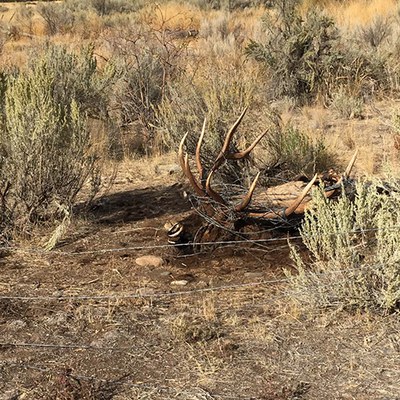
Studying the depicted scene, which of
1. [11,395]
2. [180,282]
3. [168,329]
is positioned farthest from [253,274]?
[11,395]

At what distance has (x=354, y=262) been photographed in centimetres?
457

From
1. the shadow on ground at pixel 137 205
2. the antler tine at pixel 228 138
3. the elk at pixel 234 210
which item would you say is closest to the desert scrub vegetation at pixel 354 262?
the elk at pixel 234 210

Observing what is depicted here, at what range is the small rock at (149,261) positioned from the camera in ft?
18.4

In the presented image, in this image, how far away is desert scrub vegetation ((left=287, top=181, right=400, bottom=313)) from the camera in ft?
14.4

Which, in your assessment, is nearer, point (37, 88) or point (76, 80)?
point (37, 88)

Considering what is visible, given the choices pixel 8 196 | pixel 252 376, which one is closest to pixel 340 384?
pixel 252 376

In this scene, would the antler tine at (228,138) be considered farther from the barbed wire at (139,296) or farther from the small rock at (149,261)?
the barbed wire at (139,296)

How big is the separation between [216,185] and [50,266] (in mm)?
1783

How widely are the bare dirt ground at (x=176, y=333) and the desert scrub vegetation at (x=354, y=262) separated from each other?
Result: 0.12 metres

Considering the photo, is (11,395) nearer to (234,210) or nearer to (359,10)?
(234,210)

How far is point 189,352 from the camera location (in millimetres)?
4156

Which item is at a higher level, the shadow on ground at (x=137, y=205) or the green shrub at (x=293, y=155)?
the green shrub at (x=293, y=155)

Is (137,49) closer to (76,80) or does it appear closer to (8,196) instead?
(76,80)

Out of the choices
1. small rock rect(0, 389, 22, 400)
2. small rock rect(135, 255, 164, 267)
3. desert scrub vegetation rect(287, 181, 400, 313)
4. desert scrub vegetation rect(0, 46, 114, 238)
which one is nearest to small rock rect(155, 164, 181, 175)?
desert scrub vegetation rect(0, 46, 114, 238)
